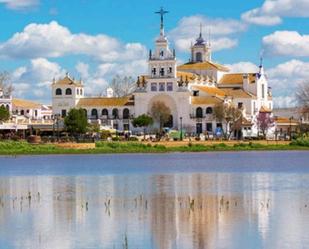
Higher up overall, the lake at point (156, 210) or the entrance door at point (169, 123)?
the entrance door at point (169, 123)

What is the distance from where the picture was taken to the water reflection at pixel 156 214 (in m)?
25.8

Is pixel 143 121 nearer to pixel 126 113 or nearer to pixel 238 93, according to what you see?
pixel 126 113

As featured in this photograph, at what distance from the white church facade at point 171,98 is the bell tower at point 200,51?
5.52 m

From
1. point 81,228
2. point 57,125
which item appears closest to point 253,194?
A: point 81,228

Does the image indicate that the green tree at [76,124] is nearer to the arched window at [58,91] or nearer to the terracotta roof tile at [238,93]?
the arched window at [58,91]

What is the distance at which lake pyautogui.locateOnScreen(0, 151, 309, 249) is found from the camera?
1018 inches

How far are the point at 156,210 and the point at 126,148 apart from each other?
60376mm

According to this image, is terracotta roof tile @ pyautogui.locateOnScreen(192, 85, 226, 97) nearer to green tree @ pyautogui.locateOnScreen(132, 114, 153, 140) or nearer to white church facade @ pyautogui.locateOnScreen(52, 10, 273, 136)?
white church facade @ pyautogui.locateOnScreen(52, 10, 273, 136)

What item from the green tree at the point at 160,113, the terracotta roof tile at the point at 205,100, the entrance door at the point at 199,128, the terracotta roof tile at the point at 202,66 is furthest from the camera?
the terracotta roof tile at the point at 202,66

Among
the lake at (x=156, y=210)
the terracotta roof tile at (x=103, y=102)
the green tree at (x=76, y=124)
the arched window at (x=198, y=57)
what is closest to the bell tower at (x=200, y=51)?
the arched window at (x=198, y=57)

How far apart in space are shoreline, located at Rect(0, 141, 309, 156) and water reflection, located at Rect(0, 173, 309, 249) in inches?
1622

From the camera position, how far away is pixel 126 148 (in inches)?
3666

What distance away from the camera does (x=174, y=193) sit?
132ft

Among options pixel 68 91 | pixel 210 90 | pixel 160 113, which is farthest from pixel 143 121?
pixel 68 91
